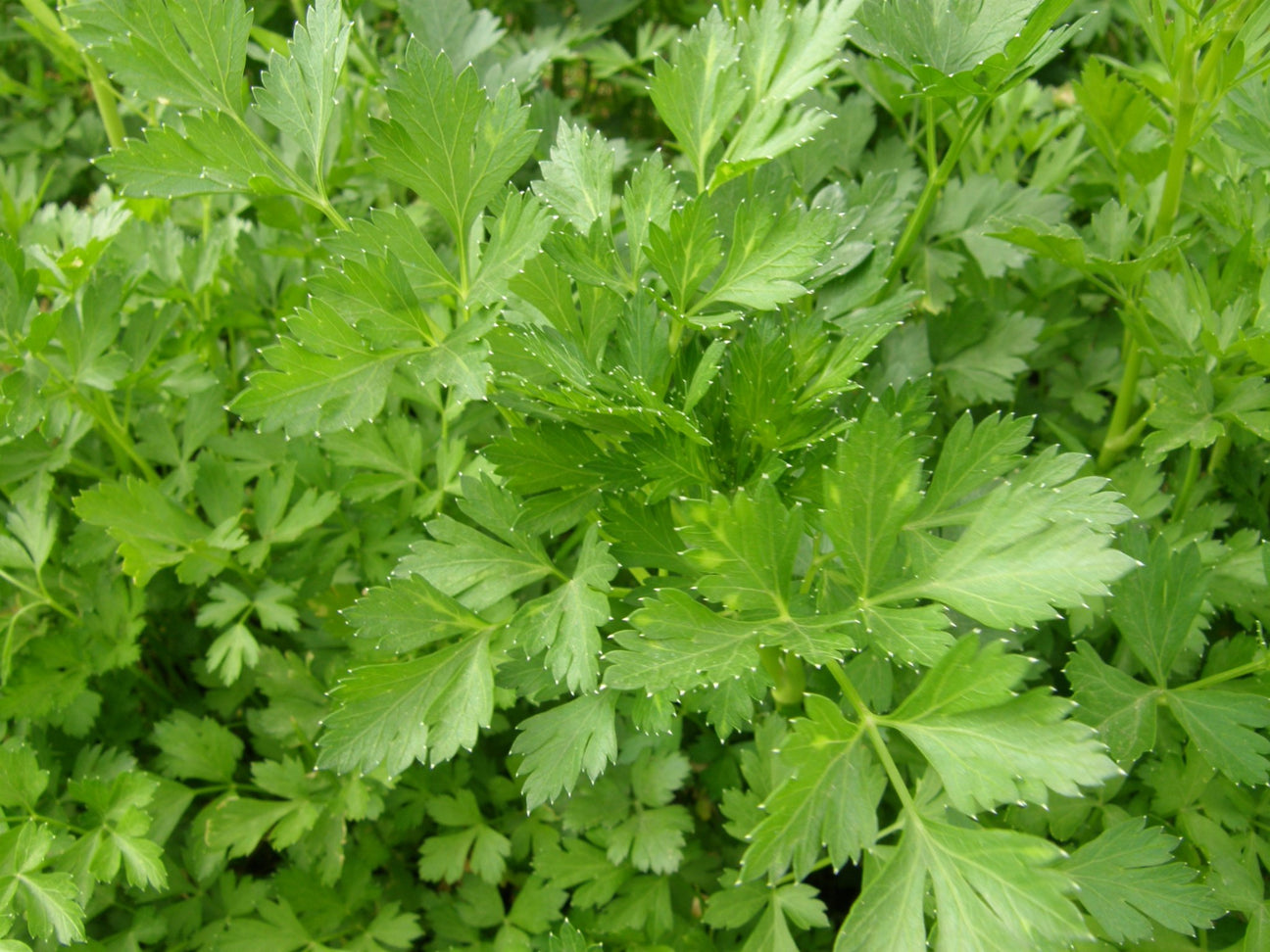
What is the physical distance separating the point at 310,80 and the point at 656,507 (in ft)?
1.91

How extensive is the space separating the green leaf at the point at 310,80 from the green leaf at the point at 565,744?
2.15 ft

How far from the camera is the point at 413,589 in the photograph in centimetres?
99

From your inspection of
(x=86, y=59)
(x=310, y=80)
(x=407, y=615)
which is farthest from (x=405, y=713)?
(x=86, y=59)

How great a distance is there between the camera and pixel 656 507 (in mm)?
982

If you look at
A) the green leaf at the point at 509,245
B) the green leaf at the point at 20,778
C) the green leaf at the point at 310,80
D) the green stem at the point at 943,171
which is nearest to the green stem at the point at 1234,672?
the green stem at the point at 943,171

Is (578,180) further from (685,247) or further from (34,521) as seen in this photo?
(34,521)

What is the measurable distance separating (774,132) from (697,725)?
828 mm

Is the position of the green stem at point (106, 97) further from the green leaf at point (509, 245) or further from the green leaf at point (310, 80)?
the green leaf at point (509, 245)

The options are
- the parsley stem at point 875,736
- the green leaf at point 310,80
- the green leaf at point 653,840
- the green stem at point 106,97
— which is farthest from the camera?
the green stem at point 106,97

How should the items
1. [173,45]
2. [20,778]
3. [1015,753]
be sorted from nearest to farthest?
[1015,753] < [173,45] < [20,778]

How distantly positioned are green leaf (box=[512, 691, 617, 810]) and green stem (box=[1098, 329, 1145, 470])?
802 millimetres

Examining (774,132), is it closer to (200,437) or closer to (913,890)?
(913,890)

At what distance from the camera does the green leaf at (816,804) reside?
0.79 meters

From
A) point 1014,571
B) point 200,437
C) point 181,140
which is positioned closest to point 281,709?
point 200,437
